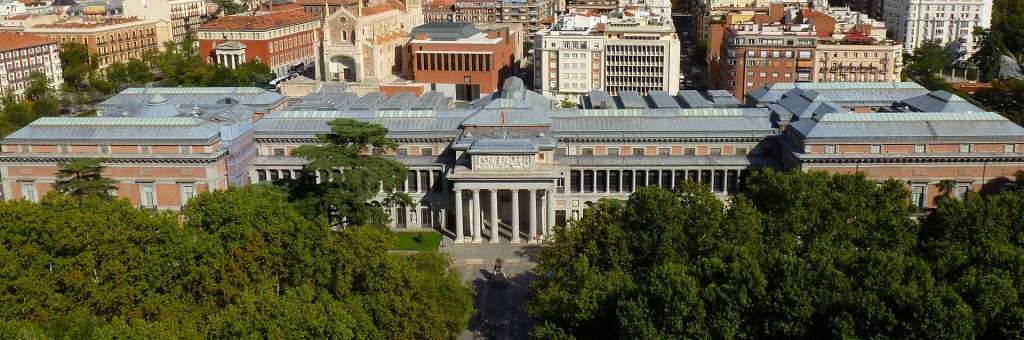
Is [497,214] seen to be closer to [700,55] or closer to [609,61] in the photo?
[609,61]

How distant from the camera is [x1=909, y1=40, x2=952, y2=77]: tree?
6299 inches

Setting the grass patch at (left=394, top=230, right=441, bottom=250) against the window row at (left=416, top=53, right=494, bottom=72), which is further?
the window row at (left=416, top=53, right=494, bottom=72)

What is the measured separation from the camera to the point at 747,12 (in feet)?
622

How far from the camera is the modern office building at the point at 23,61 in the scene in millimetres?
147000

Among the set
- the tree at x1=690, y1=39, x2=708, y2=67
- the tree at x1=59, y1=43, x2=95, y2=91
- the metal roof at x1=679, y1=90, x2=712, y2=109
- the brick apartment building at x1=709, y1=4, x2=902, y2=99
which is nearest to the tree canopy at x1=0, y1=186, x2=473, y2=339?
the metal roof at x1=679, y1=90, x2=712, y2=109

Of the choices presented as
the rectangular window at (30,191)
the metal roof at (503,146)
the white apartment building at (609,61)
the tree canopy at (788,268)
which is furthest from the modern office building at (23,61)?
the tree canopy at (788,268)

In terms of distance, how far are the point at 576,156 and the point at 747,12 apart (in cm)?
11451

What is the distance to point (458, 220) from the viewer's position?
82812 millimetres

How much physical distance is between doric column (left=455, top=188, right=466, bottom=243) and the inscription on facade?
3.10 meters

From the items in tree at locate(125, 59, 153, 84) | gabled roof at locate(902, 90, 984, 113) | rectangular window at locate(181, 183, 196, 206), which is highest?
gabled roof at locate(902, 90, 984, 113)

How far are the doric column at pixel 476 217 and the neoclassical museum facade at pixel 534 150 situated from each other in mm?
140

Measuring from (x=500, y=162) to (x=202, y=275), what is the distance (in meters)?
32.9

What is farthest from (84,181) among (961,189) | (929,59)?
(929,59)

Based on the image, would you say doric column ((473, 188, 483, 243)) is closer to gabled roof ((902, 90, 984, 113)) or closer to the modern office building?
gabled roof ((902, 90, 984, 113))
